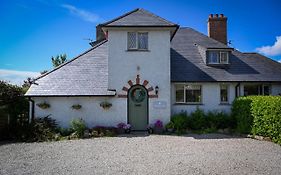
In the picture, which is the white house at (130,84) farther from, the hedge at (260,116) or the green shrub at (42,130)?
the hedge at (260,116)

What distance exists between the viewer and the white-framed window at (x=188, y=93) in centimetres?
1650

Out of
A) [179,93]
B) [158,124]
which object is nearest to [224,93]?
[179,93]

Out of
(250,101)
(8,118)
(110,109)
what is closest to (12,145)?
(8,118)

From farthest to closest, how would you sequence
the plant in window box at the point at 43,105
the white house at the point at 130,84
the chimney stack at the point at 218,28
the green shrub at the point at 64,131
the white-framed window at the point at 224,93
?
the chimney stack at the point at 218,28 < the white-framed window at the point at 224,93 < the white house at the point at 130,84 < the plant in window box at the point at 43,105 < the green shrub at the point at 64,131

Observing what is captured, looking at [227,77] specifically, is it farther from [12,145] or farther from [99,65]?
[12,145]

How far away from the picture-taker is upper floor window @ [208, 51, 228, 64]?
17.8 m

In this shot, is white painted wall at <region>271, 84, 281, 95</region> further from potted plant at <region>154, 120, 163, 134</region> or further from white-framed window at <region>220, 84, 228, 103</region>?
potted plant at <region>154, 120, 163, 134</region>

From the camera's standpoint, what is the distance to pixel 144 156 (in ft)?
29.1

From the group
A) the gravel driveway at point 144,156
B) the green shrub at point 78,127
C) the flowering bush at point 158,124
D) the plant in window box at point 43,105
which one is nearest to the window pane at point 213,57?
the flowering bush at point 158,124

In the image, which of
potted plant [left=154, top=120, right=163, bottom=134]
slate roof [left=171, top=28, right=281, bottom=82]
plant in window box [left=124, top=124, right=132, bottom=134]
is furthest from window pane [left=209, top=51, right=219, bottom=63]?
plant in window box [left=124, top=124, right=132, bottom=134]

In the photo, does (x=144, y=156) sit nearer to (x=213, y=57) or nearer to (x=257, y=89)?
(x=213, y=57)

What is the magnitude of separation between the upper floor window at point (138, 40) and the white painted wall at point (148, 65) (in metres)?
0.28

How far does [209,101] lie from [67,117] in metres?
9.04

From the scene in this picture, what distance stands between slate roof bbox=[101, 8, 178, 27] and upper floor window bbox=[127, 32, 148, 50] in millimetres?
645
